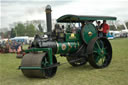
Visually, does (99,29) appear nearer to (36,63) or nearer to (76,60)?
(76,60)

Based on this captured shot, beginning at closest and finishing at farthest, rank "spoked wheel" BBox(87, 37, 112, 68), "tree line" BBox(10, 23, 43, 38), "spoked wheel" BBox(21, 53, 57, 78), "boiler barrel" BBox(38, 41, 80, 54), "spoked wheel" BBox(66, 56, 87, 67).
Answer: "spoked wheel" BBox(21, 53, 57, 78) → "boiler barrel" BBox(38, 41, 80, 54) → "spoked wheel" BBox(87, 37, 112, 68) → "spoked wheel" BBox(66, 56, 87, 67) → "tree line" BBox(10, 23, 43, 38)

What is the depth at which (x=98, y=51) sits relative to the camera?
661 cm

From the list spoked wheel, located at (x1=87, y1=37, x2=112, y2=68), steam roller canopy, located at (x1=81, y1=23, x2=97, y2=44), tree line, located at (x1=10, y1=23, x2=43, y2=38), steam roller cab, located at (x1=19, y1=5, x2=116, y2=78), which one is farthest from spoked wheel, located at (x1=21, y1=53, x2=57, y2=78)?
tree line, located at (x1=10, y1=23, x2=43, y2=38)

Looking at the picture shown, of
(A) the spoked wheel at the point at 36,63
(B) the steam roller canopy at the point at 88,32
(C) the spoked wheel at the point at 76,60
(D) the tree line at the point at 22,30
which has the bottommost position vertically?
(D) the tree line at the point at 22,30

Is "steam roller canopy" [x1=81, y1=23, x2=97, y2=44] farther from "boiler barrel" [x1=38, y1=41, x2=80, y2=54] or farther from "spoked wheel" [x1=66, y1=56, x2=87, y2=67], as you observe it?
"spoked wheel" [x1=66, y1=56, x2=87, y2=67]

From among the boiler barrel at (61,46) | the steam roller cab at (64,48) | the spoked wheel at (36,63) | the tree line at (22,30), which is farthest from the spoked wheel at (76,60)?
the tree line at (22,30)

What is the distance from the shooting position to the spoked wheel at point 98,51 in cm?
613

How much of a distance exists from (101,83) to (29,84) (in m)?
1.79

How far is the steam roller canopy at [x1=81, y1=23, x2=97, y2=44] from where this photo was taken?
6.47 metres

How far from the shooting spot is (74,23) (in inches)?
292

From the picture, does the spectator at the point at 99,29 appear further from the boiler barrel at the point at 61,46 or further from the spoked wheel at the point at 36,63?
the spoked wheel at the point at 36,63

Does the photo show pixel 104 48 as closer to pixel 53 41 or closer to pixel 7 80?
pixel 53 41

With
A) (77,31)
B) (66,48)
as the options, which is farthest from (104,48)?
(66,48)

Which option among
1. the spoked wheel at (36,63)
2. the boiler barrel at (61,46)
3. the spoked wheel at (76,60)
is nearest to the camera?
the spoked wheel at (36,63)
